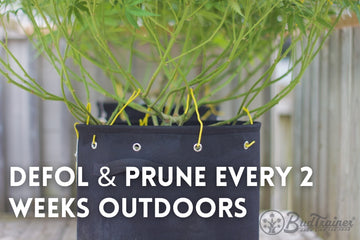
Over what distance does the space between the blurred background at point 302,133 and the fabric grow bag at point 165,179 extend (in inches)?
26.8

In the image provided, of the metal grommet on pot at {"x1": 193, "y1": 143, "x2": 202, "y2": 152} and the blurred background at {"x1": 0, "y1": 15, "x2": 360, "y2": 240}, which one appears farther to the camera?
the blurred background at {"x1": 0, "y1": 15, "x2": 360, "y2": 240}

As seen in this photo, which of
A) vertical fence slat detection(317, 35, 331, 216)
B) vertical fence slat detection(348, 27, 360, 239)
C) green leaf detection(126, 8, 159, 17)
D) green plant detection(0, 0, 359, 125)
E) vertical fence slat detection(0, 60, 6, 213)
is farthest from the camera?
vertical fence slat detection(0, 60, 6, 213)

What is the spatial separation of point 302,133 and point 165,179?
1557 mm

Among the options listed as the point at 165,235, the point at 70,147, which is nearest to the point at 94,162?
the point at 165,235

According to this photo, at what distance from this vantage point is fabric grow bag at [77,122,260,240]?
631 mm

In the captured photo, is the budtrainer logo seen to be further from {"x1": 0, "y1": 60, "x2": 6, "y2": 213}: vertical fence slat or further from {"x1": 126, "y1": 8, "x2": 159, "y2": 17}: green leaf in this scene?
{"x1": 0, "y1": 60, "x2": 6, "y2": 213}: vertical fence slat

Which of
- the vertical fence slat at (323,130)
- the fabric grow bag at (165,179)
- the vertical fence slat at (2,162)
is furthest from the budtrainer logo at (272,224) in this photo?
the vertical fence slat at (2,162)

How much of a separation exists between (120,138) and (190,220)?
175mm

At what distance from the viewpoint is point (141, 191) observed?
64 cm

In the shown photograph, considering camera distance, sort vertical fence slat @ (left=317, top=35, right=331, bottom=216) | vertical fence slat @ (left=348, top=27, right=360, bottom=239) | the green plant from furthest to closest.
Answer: vertical fence slat @ (left=317, top=35, right=331, bottom=216) < vertical fence slat @ (left=348, top=27, right=360, bottom=239) < the green plant

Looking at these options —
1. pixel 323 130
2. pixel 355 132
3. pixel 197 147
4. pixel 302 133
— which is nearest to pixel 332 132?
pixel 323 130

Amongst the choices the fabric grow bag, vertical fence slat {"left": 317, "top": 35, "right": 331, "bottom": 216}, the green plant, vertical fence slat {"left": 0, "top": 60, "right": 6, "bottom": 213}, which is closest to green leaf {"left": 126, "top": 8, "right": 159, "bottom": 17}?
the green plant

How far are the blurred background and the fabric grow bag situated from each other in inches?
26.8

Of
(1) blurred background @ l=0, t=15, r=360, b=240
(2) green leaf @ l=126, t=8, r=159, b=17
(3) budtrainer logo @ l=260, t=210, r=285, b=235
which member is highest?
(2) green leaf @ l=126, t=8, r=159, b=17
